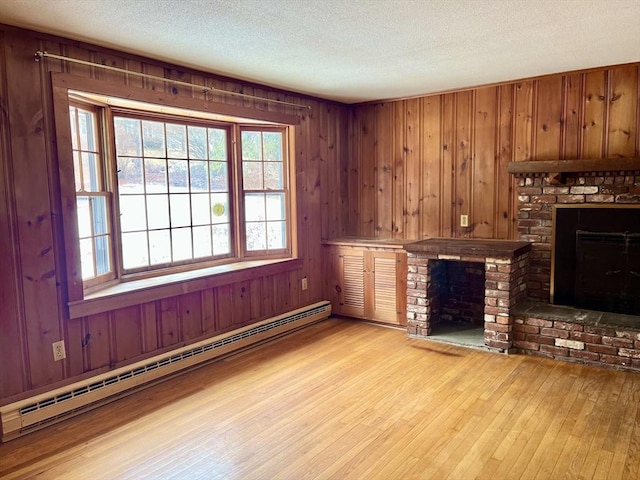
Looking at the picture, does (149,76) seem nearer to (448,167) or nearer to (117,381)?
(117,381)

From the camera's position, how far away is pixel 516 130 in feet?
14.1

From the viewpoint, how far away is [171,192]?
3885mm

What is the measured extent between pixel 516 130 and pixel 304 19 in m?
2.52

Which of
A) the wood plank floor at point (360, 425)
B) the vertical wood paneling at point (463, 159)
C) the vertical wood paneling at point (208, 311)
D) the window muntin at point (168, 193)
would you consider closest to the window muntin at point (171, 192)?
the window muntin at point (168, 193)

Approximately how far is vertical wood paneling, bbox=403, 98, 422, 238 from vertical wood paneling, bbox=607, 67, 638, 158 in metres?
1.69

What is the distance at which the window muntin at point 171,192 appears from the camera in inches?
142

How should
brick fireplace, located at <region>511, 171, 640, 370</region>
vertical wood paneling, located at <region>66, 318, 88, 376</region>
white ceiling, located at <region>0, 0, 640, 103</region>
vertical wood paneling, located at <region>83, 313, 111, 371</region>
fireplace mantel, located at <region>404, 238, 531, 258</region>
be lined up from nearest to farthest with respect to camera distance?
white ceiling, located at <region>0, 0, 640, 103</region> → vertical wood paneling, located at <region>66, 318, 88, 376</region> → vertical wood paneling, located at <region>83, 313, 111, 371</region> → brick fireplace, located at <region>511, 171, 640, 370</region> → fireplace mantel, located at <region>404, 238, 531, 258</region>

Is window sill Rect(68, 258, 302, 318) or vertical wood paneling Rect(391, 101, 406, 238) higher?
vertical wood paneling Rect(391, 101, 406, 238)

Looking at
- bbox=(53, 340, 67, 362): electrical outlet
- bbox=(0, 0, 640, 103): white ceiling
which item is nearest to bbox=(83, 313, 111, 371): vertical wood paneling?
bbox=(53, 340, 67, 362): electrical outlet

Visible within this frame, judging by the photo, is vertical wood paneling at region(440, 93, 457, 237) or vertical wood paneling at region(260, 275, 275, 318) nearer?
vertical wood paneling at region(260, 275, 275, 318)

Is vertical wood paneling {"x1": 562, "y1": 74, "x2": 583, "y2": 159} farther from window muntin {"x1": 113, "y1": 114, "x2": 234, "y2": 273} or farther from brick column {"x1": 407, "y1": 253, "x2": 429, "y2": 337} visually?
window muntin {"x1": 113, "y1": 114, "x2": 234, "y2": 273}

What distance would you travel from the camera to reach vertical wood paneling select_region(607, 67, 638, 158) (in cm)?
376

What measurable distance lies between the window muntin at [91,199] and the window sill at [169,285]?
194 millimetres

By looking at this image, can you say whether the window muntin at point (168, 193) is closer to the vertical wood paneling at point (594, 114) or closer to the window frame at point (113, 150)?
the window frame at point (113, 150)
